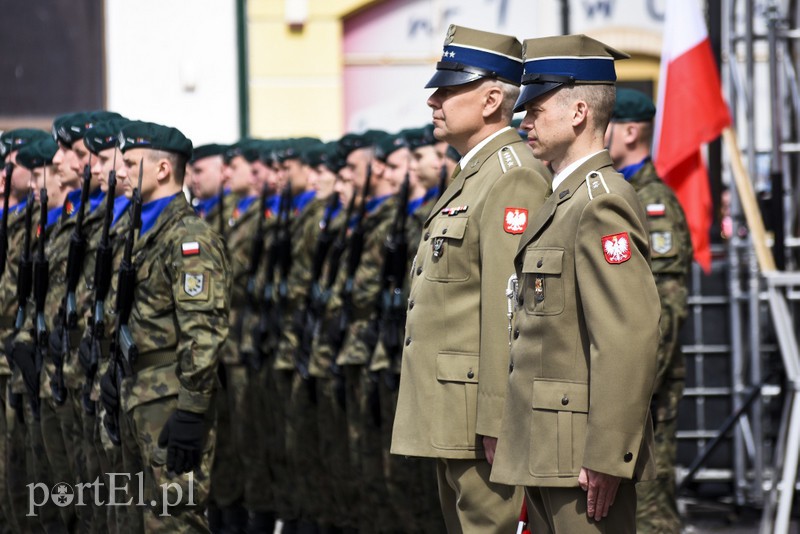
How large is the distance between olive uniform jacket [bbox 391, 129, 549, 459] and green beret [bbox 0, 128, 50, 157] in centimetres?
369

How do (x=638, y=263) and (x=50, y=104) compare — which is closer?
(x=638, y=263)

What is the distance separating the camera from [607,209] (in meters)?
3.89

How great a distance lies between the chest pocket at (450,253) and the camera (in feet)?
15.1

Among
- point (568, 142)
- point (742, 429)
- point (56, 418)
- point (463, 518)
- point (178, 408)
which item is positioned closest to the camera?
point (568, 142)

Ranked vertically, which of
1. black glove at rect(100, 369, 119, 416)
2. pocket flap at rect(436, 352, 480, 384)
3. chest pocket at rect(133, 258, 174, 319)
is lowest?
black glove at rect(100, 369, 119, 416)

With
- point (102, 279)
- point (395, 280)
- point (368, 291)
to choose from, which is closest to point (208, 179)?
point (368, 291)

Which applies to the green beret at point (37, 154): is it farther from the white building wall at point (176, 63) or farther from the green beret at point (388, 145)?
the white building wall at point (176, 63)

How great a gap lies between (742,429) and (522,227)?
4.21 metres

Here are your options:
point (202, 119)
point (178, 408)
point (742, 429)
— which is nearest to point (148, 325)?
point (178, 408)

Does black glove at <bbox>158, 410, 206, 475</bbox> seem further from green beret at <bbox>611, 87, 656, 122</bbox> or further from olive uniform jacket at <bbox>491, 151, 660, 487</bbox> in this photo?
green beret at <bbox>611, 87, 656, 122</bbox>

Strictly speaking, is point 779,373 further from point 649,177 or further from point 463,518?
point 463,518

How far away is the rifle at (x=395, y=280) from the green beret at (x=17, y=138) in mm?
2003

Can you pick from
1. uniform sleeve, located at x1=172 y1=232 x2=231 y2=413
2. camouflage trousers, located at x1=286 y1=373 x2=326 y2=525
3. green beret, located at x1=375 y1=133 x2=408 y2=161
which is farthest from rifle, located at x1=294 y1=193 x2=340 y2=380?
uniform sleeve, located at x1=172 y1=232 x2=231 y2=413

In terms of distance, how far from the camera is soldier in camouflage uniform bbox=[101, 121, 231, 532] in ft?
17.8
